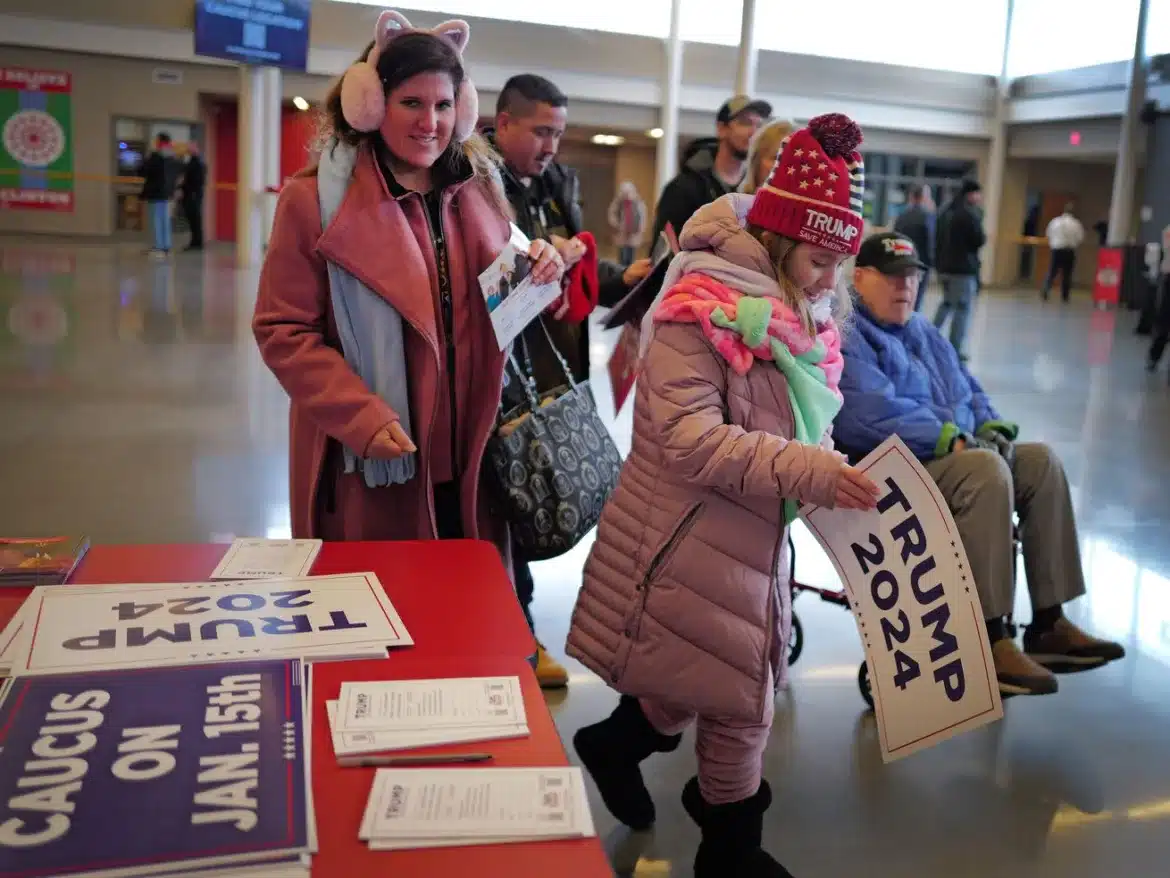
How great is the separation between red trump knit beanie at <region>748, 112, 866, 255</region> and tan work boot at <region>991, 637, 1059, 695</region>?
1409 millimetres

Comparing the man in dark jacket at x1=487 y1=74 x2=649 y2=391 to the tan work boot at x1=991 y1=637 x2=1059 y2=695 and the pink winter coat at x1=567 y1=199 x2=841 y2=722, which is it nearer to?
the pink winter coat at x1=567 y1=199 x2=841 y2=722

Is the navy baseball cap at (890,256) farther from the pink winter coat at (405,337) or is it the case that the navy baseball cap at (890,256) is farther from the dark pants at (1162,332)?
the dark pants at (1162,332)

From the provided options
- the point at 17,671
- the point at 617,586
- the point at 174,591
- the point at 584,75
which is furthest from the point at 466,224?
the point at 584,75

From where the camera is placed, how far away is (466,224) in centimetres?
214

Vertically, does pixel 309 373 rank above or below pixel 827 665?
above

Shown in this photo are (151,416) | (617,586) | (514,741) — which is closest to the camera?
(514,741)

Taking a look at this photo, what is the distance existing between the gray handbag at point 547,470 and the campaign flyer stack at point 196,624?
81cm

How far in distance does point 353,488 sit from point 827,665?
1720 mm

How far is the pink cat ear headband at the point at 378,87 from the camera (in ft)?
6.37

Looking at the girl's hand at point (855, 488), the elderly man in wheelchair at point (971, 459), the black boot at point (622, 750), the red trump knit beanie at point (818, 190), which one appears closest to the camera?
the girl's hand at point (855, 488)

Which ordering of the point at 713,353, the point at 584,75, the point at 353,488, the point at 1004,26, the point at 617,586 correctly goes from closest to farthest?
A: 1. the point at 713,353
2. the point at 617,586
3. the point at 353,488
4. the point at 584,75
5. the point at 1004,26

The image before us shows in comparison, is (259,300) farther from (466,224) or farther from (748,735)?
(748,735)

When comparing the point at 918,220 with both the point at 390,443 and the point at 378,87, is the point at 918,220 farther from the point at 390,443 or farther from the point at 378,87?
the point at 390,443

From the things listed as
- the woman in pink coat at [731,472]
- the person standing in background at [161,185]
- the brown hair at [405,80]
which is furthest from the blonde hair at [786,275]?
the person standing in background at [161,185]
